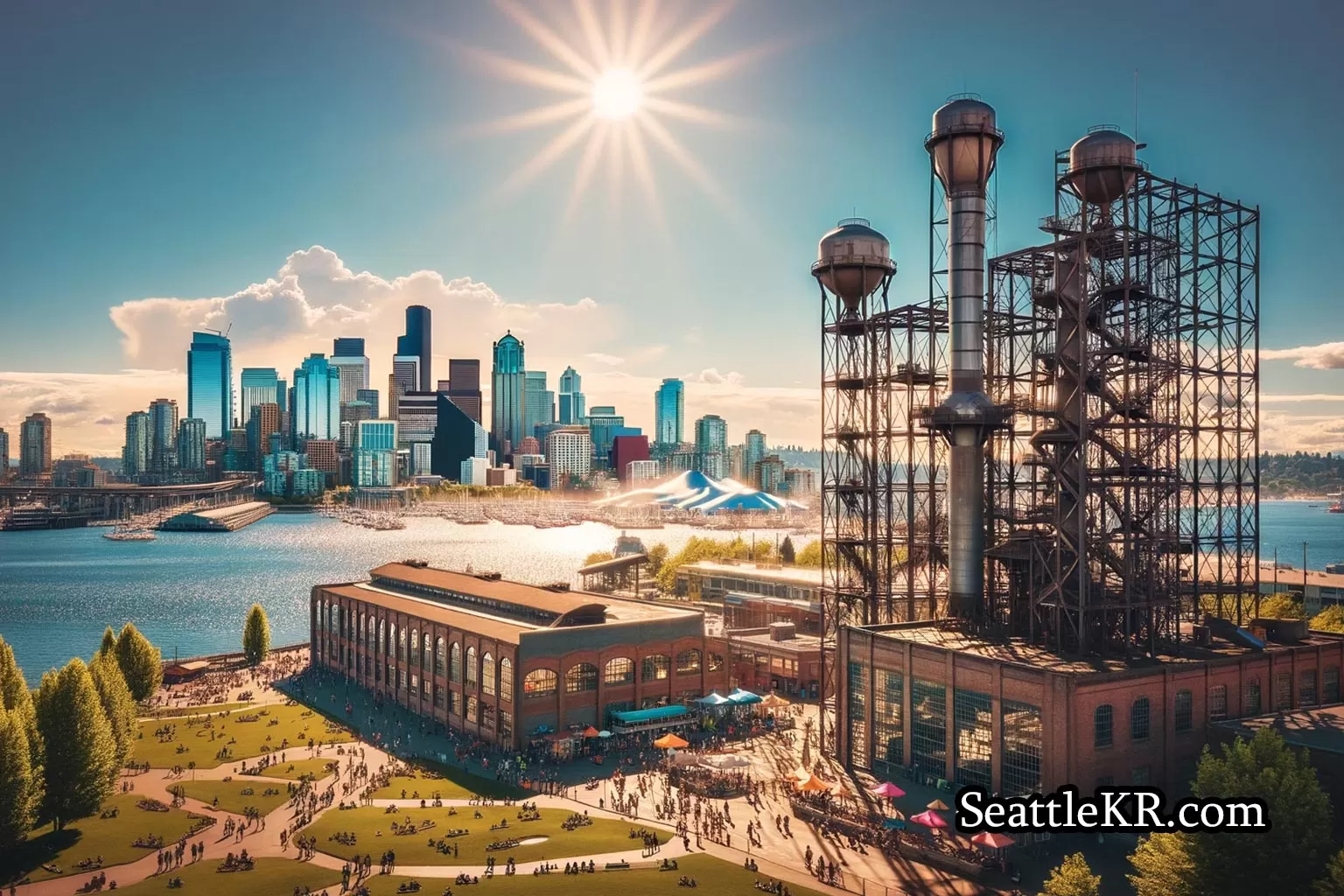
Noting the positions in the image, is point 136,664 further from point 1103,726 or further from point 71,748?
point 1103,726

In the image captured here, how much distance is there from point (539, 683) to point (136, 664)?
40.1 metres

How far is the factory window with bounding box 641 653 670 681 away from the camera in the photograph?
77438 mm

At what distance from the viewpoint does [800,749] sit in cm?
6956

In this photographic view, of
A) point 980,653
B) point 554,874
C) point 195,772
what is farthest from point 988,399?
point 195,772

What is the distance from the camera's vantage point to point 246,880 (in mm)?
48062

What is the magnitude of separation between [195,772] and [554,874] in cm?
3376

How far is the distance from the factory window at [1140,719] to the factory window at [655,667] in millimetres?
35632

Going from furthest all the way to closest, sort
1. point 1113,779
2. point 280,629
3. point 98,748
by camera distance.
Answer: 1. point 280,629
2. point 98,748
3. point 1113,779

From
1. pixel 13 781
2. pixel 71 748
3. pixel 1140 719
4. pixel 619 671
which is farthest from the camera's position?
pixel 619 671

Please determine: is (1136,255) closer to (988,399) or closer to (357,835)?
(988,399)

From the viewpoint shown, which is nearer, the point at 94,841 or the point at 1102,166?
the point at 94,841

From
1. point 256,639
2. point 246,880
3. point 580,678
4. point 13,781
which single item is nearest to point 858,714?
point 580,678

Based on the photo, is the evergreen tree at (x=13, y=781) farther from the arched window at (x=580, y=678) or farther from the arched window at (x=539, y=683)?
the arched window at (x=580, y=678)

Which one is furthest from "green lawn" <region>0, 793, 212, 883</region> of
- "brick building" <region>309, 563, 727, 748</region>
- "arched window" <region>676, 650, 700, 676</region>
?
"arched window" <region>676, 650, 700, 676</region>
